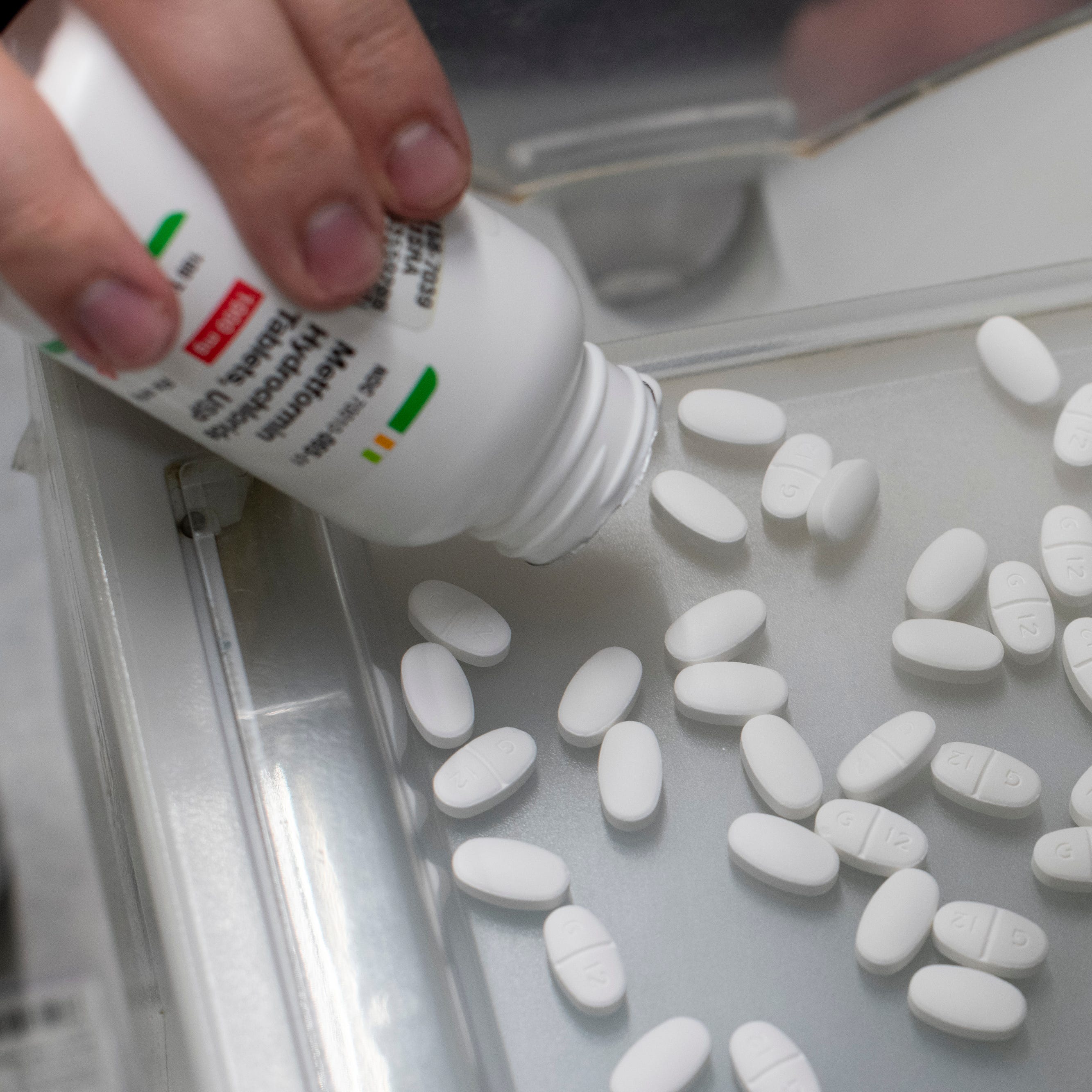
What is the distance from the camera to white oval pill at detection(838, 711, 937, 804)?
19.0 inches

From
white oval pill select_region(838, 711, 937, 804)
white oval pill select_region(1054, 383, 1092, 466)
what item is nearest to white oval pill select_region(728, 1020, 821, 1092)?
white oval pill select_region(838, 711, 937, 804)

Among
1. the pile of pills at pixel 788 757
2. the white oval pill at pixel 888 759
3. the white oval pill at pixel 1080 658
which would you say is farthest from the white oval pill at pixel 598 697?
the white oval pill at pixel 1080 658

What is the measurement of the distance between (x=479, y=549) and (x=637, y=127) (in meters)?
0.34

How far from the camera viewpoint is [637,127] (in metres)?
0.71

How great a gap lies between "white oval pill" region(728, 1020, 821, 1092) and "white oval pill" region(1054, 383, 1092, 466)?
0.32 m

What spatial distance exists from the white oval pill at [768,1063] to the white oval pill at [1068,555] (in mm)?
251

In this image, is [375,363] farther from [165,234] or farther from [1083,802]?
[1083,802]

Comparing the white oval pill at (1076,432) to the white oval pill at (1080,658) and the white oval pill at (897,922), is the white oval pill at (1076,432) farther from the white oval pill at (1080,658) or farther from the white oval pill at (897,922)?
the white oval pill at (897,922)

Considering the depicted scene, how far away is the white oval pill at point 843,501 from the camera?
1.74 ft

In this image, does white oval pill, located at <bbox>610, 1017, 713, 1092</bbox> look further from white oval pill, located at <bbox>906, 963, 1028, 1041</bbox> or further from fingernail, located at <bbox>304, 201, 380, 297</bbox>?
fingernail, located at <bbox>304, 201, 380, 297</bbox>

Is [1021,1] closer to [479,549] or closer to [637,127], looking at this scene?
[637,127]

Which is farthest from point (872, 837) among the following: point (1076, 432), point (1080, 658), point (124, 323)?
point (124, 323)

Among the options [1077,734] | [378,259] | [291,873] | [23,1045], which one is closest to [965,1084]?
[1077,734]

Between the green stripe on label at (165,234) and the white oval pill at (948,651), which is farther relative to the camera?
the white oval pill at (948,651)
